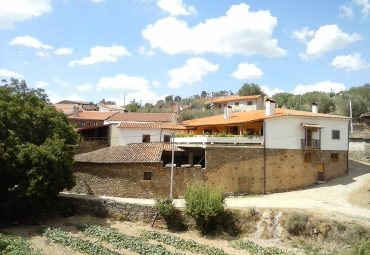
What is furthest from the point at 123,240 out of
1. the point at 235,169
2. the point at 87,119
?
the point at 87,119

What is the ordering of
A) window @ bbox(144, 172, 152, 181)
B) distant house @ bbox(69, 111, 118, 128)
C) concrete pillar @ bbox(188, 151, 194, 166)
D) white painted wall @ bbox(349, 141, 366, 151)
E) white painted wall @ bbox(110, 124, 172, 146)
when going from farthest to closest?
distant house @ bbox(69, 111, 118, 128) < white painted wall @ bbox(110, 124, 172, 146) < white painted wall @ bbox(349, 141, 366, 151) < concrete pillar @ bbox(188, 151, 194, 166) < window @ bbox(144, 172, 152, 181)

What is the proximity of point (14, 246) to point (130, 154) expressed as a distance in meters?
13.6

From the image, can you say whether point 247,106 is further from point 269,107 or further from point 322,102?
point 269,107

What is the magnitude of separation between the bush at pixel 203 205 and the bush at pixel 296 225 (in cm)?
470

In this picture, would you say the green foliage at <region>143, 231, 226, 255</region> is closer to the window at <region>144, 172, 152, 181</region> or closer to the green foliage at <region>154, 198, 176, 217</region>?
the green foliage at <region>154, 198, 176, 217</region>

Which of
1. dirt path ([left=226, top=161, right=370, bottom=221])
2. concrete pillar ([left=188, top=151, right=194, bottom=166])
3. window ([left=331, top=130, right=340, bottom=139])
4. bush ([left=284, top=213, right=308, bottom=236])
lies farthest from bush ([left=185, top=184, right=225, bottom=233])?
window ([left=331, top=130, right=340, bottom=139])

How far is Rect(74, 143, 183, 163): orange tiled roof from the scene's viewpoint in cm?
3628


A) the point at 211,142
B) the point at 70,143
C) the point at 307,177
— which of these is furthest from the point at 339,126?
the point at 70,143

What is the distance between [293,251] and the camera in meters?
26.8

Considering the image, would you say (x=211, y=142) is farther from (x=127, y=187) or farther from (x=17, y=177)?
(x=17, y=177)

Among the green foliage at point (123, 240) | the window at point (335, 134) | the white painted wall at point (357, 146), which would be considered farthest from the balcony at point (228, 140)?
the white painted wall at point (357, 146)

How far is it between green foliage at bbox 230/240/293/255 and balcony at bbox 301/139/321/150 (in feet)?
43.9

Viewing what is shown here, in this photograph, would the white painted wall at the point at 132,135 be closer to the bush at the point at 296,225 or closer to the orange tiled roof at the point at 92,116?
the orange tiled roof at the point at 92,116

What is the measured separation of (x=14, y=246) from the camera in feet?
85.6
